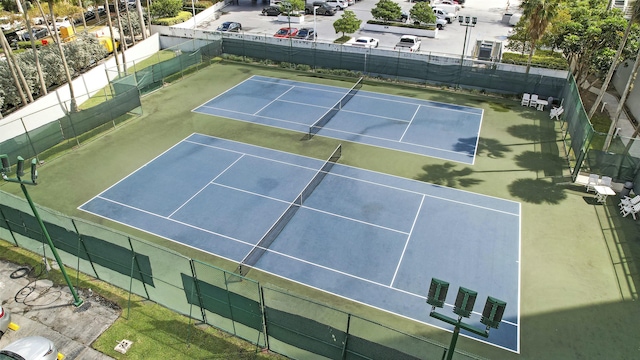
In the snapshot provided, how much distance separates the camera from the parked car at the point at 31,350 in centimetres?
1099

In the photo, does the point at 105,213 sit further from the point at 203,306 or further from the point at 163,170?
the point at 203,306

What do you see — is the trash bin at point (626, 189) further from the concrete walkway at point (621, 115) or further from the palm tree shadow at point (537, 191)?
the concrete walkway at point (621, 115)

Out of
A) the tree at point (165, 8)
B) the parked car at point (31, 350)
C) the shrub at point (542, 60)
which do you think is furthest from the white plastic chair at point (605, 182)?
the tree at point (165, 8)

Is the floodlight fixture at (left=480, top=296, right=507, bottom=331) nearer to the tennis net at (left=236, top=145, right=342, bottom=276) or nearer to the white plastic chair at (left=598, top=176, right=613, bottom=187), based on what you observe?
the tennis net at (left=236, top=145, right=342, bottom=276)

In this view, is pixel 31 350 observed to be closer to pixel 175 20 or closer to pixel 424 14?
pixel 175 20

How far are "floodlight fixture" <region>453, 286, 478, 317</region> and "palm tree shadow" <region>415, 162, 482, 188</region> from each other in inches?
481

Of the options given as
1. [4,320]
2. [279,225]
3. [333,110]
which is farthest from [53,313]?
[333,110]

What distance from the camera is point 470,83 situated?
29.9 m

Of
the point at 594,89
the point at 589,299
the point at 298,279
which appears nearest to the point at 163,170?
the point at 298,279

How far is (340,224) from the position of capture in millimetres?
17219

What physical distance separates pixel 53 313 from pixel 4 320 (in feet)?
4.11

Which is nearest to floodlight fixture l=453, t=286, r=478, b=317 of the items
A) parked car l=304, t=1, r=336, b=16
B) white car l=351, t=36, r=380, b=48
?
white car l=351, t=36, r=380, b=48

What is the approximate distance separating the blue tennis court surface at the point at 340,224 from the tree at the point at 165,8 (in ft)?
95.1

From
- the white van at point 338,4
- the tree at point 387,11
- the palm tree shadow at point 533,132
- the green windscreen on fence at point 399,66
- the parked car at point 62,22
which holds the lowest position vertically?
the palm tree shadow at point 533,132
